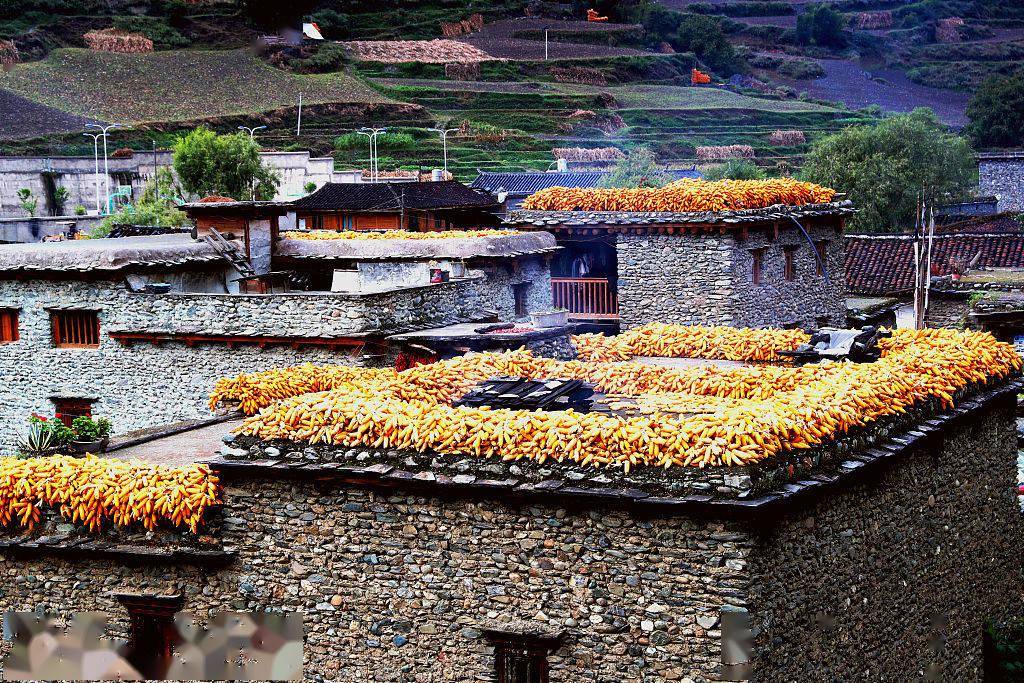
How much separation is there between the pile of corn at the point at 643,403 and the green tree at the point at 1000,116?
9756 cm

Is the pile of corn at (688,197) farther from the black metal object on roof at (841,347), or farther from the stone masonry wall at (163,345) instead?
the black metal object on roof at (841,347)

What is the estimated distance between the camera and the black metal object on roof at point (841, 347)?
58.2ft

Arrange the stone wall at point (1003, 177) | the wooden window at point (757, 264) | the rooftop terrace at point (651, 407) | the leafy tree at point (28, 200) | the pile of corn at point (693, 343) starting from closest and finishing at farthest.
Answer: the rooftop terrace at point (651, 407)
the pile of corn at point (693, 343)
the wooden window at point (757, 264)
the leafy tree at point (28, 200)
the stone wall at point (1003, 177)

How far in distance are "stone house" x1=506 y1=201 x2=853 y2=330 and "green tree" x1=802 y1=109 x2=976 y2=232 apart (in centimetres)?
3821

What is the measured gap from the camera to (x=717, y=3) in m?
161

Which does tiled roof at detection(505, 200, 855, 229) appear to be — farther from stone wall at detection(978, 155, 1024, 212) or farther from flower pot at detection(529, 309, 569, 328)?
stone wall at detection(978, 155, 1024, 212)

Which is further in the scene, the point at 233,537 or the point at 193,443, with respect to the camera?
the point at 193,443

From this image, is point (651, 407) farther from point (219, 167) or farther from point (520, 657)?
point (219, 167)

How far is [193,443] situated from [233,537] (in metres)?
3.60

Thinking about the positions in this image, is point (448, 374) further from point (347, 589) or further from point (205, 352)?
point (205, 352)

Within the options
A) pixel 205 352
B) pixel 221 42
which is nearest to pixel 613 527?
pixel 205 352

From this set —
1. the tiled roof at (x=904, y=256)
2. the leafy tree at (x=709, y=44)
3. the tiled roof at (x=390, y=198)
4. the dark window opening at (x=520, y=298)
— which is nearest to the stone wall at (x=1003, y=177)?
the tiled roof at (x=904, y=256)

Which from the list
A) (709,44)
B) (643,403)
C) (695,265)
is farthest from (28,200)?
(709,44)

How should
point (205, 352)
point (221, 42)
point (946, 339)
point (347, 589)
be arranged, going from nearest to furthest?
point (347, 589) → point (946, 339) → point (205, 352) → point (221, 42)
